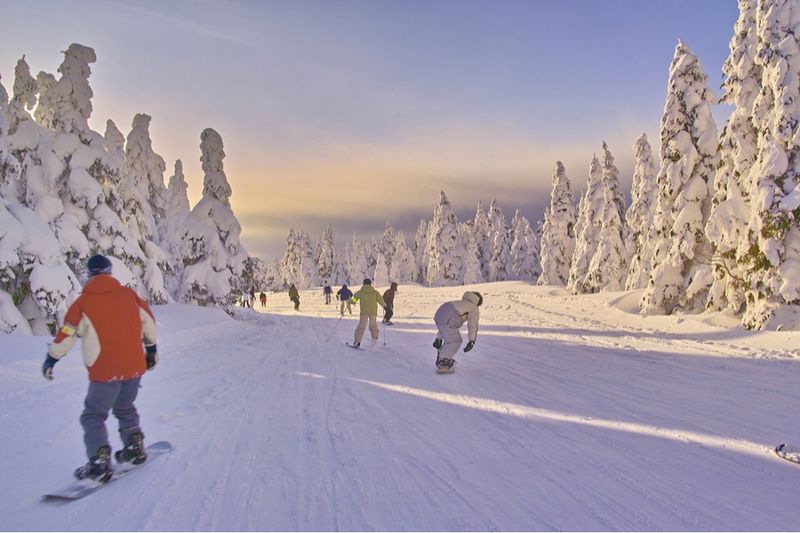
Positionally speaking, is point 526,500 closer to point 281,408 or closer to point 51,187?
point 281,408

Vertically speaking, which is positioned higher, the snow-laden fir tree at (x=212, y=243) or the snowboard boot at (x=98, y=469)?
the snow-laden fir tree at (x=212, y=243)

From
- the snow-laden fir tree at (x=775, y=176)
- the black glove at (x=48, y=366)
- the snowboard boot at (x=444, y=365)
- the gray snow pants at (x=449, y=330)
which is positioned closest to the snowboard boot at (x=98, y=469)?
the black glove at (x=48, y=366)

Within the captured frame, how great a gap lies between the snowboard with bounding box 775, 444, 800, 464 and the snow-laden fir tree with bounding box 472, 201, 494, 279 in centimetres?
7290

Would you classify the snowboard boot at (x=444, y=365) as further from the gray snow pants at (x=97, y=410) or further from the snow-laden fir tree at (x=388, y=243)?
the snow-laden fir tree at (x=388, y=243)

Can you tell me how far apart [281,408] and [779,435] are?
6.51 m

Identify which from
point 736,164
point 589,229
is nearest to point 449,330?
point 736,164

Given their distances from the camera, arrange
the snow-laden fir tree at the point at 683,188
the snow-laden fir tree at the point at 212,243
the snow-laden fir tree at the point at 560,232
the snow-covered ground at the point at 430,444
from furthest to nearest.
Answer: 1. the snow-laden fir tree at the point at 560,232
2. the snow-laden fir tree at the point at 212,243
3. the snow-laden fir tree at the point at 683,188
4. the snow-covered ground at the point at 430,444

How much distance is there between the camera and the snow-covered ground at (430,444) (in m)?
3.63

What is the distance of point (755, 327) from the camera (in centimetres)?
1479

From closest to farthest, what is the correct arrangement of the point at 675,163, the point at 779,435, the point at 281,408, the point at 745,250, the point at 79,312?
the point at 79,312, the point at 779,435, the point at 281,408, the point at 745,250, the point at 675,163

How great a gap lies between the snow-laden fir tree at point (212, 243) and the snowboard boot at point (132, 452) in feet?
64.8

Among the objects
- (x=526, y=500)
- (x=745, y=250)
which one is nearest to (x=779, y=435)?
(x=526, y=500)

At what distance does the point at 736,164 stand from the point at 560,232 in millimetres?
32541

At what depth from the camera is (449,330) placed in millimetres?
9797
